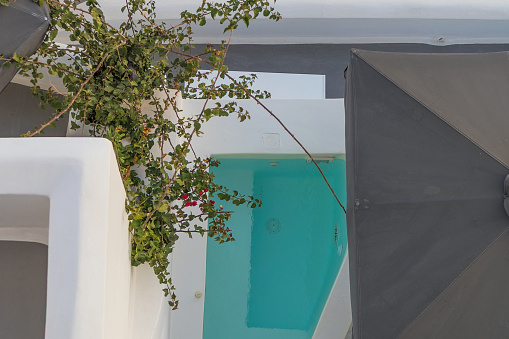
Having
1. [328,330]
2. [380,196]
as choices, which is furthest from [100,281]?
[328,330]

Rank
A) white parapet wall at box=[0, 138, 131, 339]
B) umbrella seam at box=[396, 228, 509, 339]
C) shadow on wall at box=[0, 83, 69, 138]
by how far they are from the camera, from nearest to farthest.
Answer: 1. white parapet wall at box=[0, 138, 131, 339]
2. umbrella seam at box=[396, 228, 509, 339]
3. shadow on wall at box=[0, 83, 69, 138]

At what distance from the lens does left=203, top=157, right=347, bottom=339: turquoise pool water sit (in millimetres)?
4734

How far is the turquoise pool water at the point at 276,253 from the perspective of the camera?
4734 mm

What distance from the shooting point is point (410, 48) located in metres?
5.98

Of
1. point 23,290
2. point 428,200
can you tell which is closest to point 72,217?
point 23,290

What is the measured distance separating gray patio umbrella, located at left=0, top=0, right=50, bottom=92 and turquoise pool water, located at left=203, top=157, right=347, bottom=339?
221 centimetres

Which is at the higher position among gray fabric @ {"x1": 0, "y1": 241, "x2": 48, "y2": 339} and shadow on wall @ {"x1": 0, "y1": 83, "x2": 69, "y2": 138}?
shadow on wall @ {"x1": 0, "y1": 83, "x2": 69, "y2": 138}

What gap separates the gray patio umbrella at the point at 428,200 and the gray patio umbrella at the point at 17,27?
63.6 inches

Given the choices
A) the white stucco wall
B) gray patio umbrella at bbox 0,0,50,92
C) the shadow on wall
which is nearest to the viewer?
gray patio umbrella at bbox 0,0,50,92

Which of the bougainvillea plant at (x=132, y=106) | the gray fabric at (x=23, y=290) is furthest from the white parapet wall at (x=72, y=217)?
the gray fabric at (x=23, y=290)

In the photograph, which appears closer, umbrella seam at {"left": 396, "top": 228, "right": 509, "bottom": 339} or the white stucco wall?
umbrella seam at {"left": 396, "top": 228, "right": 509, "bottom": 339}

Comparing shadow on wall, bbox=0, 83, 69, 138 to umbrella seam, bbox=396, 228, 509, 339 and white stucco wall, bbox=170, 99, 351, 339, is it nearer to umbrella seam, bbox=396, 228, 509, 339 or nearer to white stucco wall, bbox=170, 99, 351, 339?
white stucco wall, bbox=170, 99, 351, 339

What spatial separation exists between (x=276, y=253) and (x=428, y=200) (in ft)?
8.15

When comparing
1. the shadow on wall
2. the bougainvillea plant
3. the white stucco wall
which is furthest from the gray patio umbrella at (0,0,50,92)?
the white stucco wall
